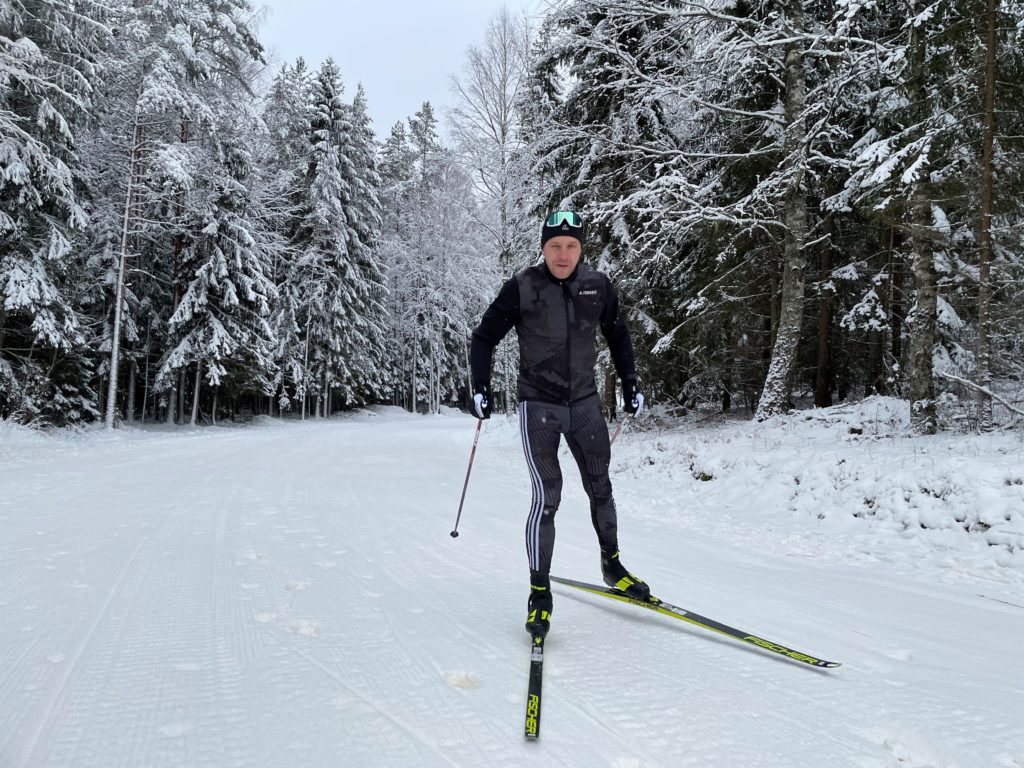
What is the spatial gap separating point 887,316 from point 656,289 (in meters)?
4.81

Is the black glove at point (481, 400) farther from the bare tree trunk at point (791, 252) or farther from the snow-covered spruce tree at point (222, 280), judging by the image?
the snow-covered spruce tree at point (222, 280)

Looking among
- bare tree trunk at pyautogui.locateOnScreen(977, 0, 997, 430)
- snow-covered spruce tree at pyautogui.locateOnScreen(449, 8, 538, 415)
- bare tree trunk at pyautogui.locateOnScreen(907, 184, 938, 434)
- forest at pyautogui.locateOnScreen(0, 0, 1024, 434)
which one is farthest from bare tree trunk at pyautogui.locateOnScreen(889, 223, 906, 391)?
snow-covered spruce tree at pyautogui.locateOnScreen(449, 8, 538, 415)

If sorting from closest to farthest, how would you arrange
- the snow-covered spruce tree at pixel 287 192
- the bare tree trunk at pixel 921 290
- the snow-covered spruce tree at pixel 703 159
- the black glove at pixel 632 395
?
the black glove at pixel 632 395 < the bare tree trunk at pixel 921 290 < the snow-covered spruce tree at pixel 703 159 < the snow-covered spruce tree at pixel 287 192

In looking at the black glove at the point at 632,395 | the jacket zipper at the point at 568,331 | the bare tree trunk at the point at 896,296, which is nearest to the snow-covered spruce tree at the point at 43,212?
the jacket zipper at the point at 568,331

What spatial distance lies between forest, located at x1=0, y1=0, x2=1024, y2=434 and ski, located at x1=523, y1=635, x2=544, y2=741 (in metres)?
6.78

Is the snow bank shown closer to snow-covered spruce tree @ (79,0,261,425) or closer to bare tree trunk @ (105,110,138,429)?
bare tree trunk @ (105,110,138,429)

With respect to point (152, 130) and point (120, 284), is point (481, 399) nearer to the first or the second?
point (120, 284)

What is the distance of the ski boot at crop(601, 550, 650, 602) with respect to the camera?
3100mm

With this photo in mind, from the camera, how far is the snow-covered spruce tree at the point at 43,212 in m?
12.8

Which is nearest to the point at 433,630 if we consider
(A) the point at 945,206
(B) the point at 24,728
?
(B) the point at 24,728

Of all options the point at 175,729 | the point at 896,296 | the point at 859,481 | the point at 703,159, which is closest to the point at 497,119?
the point at 703,159

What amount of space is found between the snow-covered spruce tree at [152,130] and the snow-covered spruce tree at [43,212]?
42.3 inches

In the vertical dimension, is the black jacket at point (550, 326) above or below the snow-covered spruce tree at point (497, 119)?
below

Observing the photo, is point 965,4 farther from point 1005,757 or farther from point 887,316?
point 1005,757
